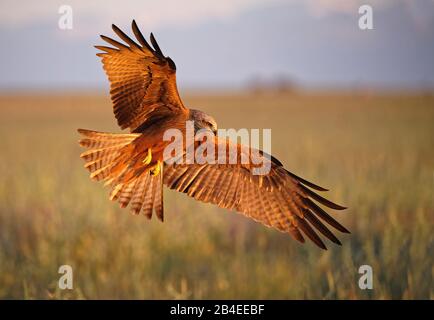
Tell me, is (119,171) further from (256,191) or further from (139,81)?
(256,191)

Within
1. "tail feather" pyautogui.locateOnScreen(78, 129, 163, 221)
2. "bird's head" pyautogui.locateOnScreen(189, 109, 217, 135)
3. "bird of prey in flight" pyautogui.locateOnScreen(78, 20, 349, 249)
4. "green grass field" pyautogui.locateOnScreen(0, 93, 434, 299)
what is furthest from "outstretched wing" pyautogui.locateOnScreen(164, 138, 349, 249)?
"green grass field" pyautogui.locateOnScreen(0, 93, 434, 299)

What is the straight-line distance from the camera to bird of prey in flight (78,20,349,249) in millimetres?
3307

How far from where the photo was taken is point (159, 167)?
11.0 ft

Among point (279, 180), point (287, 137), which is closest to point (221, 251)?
point (279, 180)

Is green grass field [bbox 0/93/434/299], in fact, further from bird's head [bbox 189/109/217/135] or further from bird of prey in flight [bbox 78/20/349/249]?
bird's head [bbox 189/109/217/135]

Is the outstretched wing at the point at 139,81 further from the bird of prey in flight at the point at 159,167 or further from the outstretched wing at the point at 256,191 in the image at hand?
the outstretched wing at the point at 256,191

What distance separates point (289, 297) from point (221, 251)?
1588 mm

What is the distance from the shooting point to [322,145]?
14.6 meters

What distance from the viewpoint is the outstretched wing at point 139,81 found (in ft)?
10.9

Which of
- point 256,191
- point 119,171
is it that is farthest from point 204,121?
point 256,191

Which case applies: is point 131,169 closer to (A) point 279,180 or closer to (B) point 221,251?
(A) point 279,180

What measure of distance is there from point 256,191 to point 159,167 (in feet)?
2.46

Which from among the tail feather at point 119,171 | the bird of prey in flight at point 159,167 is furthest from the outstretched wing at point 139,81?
the tail feather at point 119,171

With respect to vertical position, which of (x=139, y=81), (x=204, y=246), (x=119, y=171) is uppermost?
(x=139, y=81)
